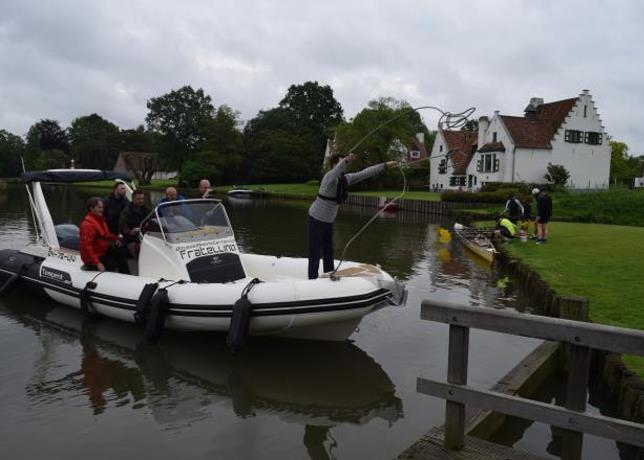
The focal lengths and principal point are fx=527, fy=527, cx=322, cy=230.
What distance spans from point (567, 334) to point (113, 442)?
475cm

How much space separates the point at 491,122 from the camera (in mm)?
50219

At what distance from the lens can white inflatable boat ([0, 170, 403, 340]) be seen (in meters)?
7.74

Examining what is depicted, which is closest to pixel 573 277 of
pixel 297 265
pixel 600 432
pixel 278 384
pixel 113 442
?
pixel 297 265

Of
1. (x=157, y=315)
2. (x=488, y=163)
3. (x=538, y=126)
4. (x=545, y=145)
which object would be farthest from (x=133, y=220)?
(x=538, y=126)

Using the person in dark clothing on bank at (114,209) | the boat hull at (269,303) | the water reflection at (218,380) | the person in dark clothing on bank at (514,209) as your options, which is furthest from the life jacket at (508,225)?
the person in dark clothing on bank at (114,209)

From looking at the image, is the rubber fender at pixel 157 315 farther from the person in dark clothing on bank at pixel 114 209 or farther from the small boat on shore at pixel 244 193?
the small boat on shore at pixel 244 193

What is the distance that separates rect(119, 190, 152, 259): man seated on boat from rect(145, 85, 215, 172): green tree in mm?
73628

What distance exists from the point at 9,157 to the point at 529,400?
427 feet

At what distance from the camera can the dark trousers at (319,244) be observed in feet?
27.1

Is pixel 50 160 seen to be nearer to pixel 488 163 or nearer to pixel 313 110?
pixel 313 110

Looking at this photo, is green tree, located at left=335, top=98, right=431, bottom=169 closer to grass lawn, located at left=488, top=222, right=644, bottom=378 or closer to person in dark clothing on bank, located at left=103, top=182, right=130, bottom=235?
grass lawn, located at left=488, top=222, right=644, bottom=378

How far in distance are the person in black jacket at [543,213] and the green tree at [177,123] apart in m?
69.3

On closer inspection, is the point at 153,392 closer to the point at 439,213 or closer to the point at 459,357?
the point at 459,357

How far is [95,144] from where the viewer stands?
348ft
